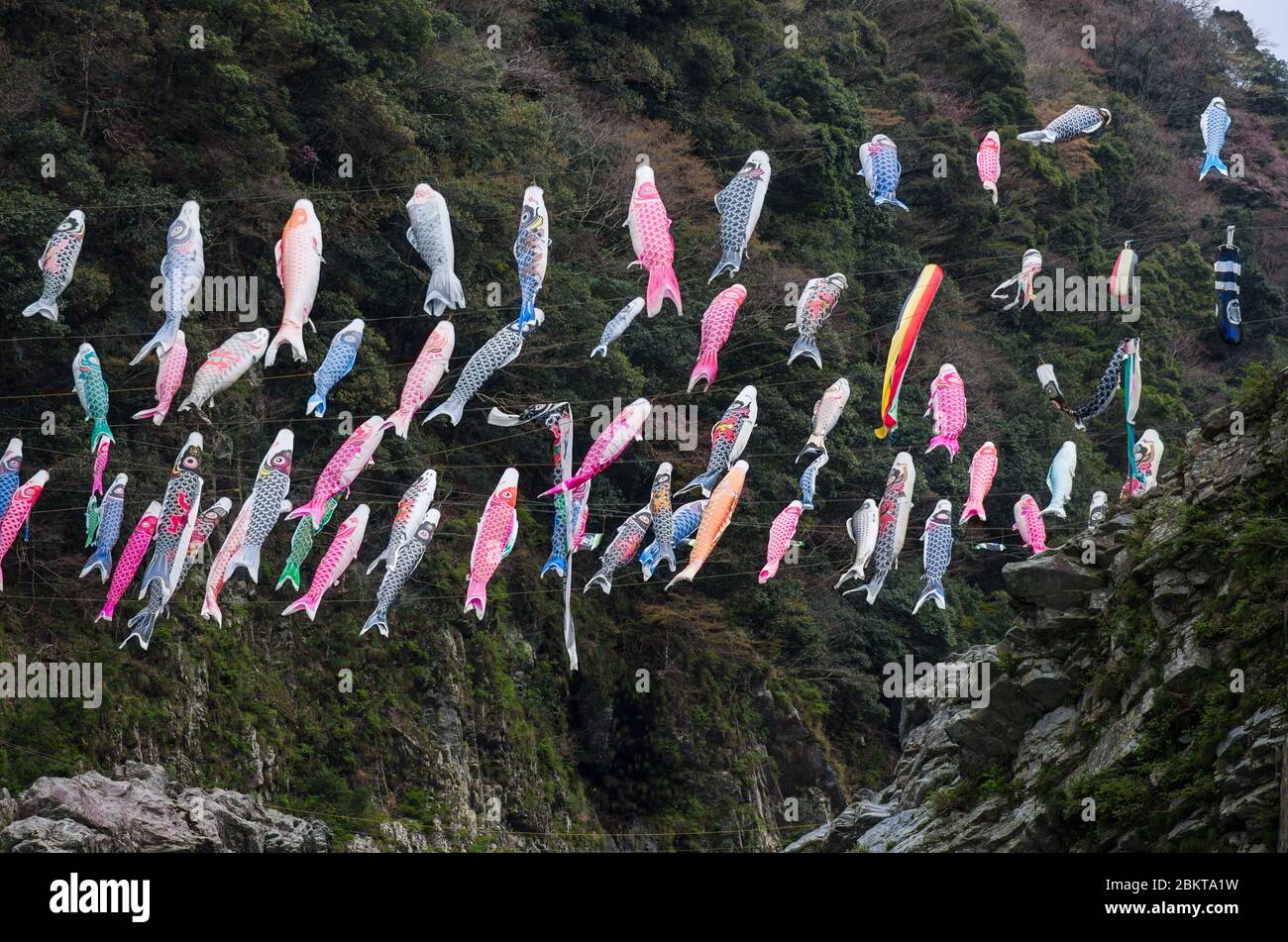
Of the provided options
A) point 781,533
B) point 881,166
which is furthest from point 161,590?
point 881,166

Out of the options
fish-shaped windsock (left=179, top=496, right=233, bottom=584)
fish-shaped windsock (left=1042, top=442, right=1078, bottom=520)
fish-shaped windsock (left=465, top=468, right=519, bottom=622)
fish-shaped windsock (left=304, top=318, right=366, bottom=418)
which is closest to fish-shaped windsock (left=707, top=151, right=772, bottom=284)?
fish-shaped windsock (left=465, top=468, right=519, bottom=622)

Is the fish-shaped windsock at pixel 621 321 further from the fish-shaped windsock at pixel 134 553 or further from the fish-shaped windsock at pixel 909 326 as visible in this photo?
the fish-shaped windsock at pixel 134 553

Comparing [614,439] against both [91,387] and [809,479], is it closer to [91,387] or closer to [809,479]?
[809,479]

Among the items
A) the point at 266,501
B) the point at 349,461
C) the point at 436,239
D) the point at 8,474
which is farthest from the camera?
the point at 349,461

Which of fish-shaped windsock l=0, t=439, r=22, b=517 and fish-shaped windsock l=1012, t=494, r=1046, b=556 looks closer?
fish-shaped windsock l=0, t=439, r=22, b=517

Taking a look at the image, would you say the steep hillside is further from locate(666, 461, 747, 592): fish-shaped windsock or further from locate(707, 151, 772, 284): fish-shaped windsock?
locate(707, 151, 772, 284): fish-shaped windsock

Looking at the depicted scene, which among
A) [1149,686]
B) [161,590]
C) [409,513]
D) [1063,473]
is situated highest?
[1063,473]

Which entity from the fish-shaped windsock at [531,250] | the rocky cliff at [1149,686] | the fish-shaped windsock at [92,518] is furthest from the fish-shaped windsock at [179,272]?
the rocky cliff at [1149,686]
